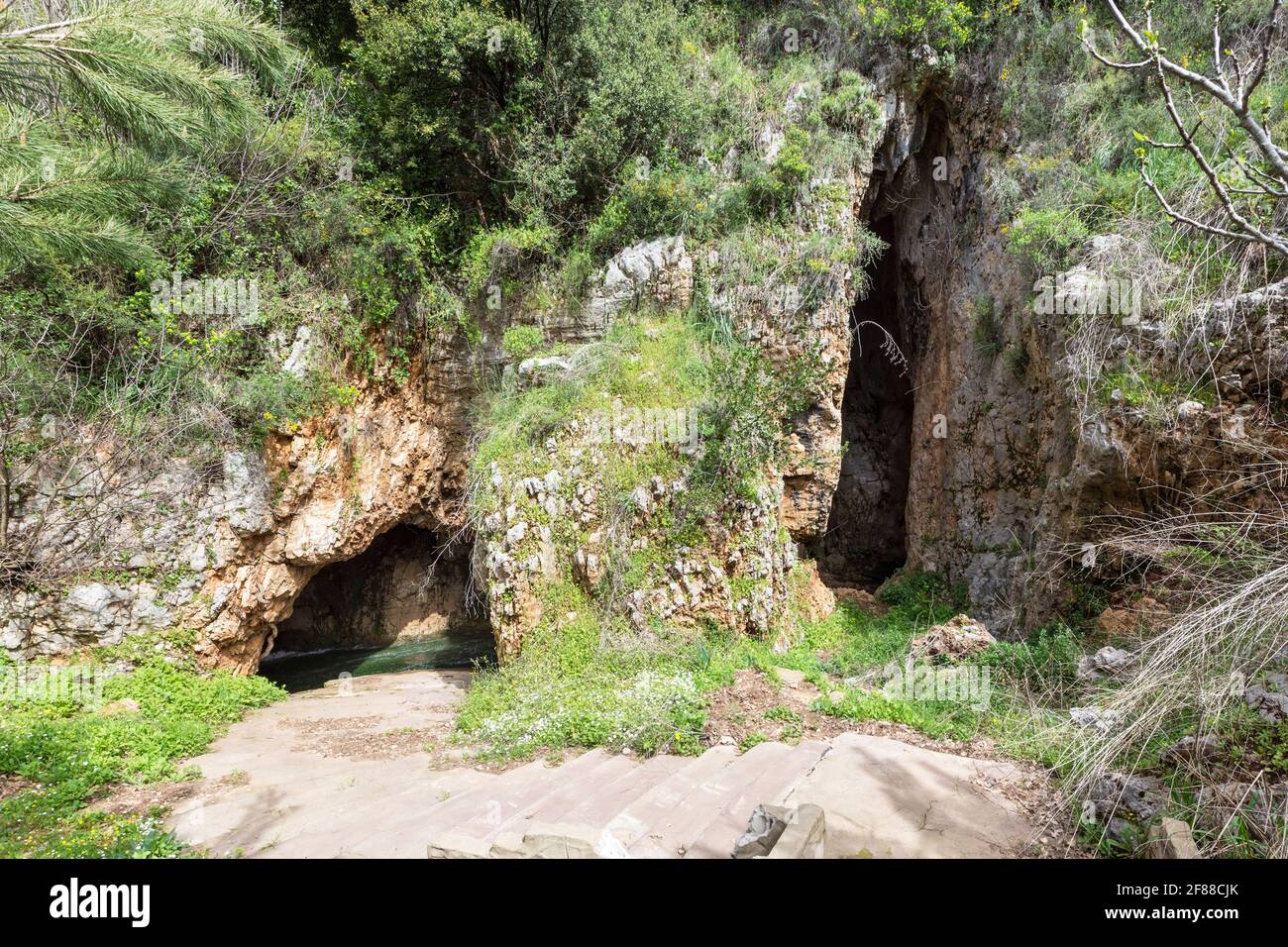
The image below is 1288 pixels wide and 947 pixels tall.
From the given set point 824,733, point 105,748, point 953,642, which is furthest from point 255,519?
point 953,642

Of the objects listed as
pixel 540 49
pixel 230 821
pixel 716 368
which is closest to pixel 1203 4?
pixel 716 368

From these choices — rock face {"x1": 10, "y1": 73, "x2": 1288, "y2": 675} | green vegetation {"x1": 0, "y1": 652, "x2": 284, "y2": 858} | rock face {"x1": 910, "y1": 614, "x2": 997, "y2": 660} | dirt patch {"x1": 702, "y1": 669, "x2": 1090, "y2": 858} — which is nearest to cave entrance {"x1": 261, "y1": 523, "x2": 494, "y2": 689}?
rock face {"x1": 10, "y1": 73, "x2": 1288, "y2": 675}

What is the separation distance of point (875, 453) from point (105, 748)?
12.8 m

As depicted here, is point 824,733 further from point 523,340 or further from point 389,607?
point 389,607

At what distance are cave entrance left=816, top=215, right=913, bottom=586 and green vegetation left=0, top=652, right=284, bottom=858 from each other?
33.7 ft

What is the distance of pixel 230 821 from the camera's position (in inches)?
162

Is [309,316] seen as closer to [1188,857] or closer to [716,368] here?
[716,368]

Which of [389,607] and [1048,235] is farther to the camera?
[389,607]

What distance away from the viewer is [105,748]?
5.39 m

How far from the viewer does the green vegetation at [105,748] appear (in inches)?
156

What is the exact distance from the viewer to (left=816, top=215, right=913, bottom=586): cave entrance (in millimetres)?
12328

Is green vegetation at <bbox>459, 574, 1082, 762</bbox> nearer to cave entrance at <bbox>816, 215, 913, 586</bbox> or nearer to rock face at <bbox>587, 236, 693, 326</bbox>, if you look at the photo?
cave entrance at <bbox>816, 215, 913, 586</bbox>

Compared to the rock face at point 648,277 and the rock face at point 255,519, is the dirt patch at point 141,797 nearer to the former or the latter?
the rock face at point 255,519

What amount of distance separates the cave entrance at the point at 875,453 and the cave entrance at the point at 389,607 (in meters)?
8.16
